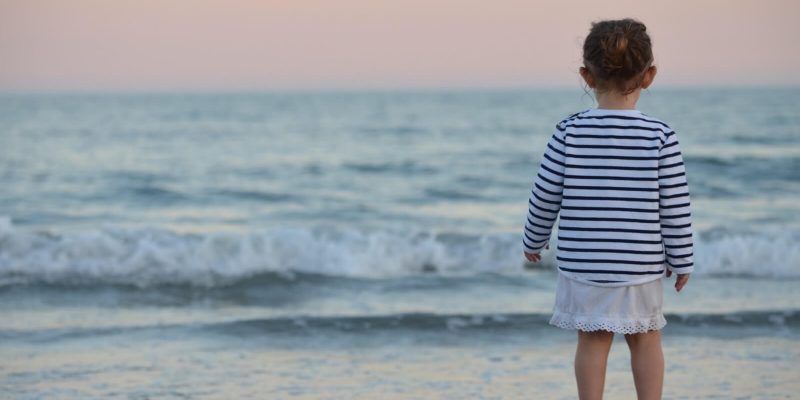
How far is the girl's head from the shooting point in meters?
2.96

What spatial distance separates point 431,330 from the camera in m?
6.30

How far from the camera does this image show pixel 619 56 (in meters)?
2.98

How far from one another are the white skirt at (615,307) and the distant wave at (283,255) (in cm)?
526

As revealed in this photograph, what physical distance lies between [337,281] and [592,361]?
5009 mm

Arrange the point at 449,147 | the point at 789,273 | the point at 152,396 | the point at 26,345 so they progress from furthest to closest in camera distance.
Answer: the point at 449,147 < the point at 789,273 < the point at 26,345 < the point at 152,396

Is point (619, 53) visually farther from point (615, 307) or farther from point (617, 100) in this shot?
point (615, 307)

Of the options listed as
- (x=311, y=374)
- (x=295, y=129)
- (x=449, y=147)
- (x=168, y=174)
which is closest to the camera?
(x=311, y=374)

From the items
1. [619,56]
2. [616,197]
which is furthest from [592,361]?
[619,56]

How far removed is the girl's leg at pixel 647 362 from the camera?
3.18 meters

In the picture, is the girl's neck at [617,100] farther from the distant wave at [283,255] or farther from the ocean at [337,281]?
the distant wave at [283,255]

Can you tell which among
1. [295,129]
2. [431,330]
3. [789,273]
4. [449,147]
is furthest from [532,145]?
[431,330]

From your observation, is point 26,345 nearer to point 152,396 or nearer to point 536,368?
point 152,396

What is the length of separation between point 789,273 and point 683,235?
5909 millimetres

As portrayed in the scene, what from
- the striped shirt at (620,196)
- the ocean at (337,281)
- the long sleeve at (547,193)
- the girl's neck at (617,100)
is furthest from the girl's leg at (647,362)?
the ocean at (337,281)
